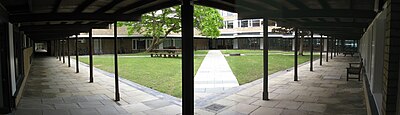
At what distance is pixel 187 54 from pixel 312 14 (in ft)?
11.1

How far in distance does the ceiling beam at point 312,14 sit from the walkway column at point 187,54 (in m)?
3.13

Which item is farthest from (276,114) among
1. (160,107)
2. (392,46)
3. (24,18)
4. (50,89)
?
(50,89)

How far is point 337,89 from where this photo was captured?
28.6ft

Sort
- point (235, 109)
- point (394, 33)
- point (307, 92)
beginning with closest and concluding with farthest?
1. point (394, 33)
2. point (235, 109)
3. point (307, 92)

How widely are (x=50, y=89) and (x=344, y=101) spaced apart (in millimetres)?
8992

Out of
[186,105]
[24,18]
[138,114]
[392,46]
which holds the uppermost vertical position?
[24,18]

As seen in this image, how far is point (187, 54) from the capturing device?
435cm

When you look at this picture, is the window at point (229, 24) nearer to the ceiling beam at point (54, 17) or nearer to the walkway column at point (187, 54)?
the ceiling beam at point (54, 17)

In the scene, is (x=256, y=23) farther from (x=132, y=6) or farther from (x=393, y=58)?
(x=393, y=58)

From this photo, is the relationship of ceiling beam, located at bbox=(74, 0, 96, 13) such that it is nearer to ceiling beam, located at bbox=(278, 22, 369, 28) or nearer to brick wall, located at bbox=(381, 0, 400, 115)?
brick wall, located at bbox=(381, 0, 400, 115)

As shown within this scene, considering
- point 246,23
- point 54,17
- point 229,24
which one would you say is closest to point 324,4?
point 54,17

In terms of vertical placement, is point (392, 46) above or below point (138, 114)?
above

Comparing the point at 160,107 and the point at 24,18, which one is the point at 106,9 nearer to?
the point at 24,18

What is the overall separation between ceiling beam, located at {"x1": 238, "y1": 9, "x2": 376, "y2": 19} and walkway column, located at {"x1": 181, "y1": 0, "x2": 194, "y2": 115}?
313 centimetres
